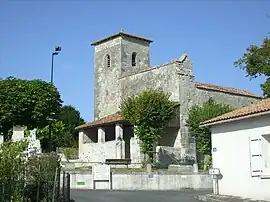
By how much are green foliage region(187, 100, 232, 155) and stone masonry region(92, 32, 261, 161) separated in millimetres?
1331

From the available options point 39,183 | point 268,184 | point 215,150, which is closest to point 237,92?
point 215,150

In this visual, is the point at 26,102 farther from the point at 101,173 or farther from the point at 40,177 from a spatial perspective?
the point at 40,177

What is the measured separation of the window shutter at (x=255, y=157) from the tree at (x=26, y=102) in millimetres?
20145

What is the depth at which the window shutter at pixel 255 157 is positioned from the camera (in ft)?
59.5

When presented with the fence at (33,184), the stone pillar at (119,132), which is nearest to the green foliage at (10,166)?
the fence at (33,184)

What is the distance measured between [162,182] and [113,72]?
971 inches

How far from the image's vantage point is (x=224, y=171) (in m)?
20.4

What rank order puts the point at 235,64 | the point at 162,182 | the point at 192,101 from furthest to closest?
1. the point at 192,101
2. the point at 235,64
3. the point at 162,182

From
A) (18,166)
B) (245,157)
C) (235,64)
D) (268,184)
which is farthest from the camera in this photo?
(235,64)

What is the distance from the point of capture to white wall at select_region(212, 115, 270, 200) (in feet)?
59.6

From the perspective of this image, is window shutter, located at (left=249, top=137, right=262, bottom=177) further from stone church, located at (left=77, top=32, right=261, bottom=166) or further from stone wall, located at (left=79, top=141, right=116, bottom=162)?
stone wall, located at (left=79, top=141, right=116, bottom=162)

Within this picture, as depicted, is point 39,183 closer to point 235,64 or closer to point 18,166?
point 18,166

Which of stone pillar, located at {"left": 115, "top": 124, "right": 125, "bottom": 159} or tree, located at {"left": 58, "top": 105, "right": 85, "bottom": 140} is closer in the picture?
stone pillar, located at {"left": 115, "top": 124, "right": 125, "bottom": 159}

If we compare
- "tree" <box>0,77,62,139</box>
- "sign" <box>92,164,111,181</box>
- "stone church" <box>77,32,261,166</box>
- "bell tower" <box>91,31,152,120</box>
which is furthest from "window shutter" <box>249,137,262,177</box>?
"bell tower" <box>91,31,152,120</box>
